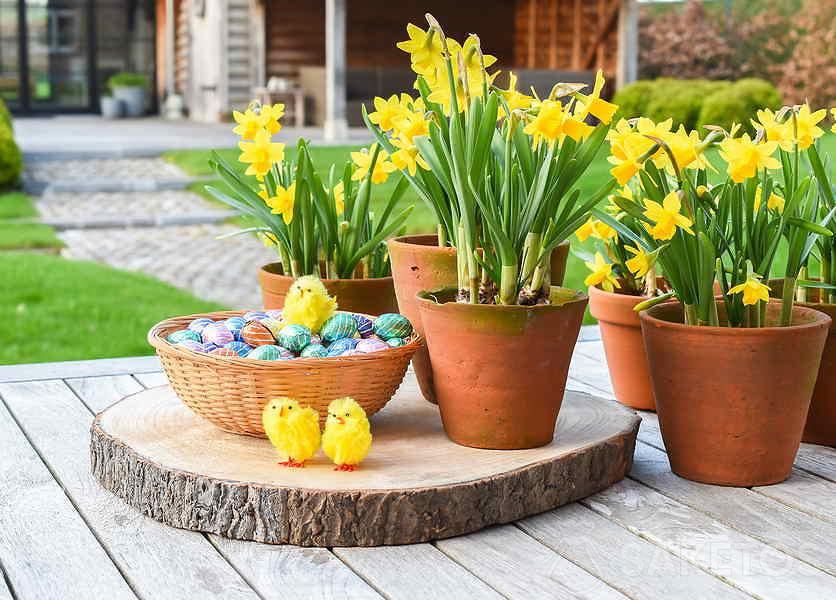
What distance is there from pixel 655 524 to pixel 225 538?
64cm

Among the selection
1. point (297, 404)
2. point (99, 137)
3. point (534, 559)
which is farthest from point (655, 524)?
point (99, 137)

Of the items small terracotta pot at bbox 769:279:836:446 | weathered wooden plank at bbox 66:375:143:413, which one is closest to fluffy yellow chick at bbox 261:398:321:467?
weathered wooden plank at bbox 66:375:143:413

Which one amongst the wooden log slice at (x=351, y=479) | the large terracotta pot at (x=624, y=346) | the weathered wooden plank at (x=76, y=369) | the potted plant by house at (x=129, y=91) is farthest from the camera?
the potted plant by house at (x=129, y=91)

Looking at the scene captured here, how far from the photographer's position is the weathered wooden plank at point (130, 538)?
5.00 ft

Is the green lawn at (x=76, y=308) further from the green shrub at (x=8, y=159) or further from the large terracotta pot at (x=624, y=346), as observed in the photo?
the green shrub at (x=8, y=159)

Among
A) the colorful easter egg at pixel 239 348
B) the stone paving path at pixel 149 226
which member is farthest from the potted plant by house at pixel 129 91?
the colorful easter egg at pixel 239 348

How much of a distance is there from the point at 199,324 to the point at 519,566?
73 cm

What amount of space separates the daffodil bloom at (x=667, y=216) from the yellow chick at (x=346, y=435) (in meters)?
0.52

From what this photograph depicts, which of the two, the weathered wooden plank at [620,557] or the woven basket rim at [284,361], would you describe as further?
the woven basket rim at [284,361]

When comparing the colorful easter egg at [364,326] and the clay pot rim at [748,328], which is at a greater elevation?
the clay pot rim at [748,328]

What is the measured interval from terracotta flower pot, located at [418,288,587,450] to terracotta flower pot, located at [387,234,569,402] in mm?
187

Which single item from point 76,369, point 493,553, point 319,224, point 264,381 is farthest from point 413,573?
point 76,369

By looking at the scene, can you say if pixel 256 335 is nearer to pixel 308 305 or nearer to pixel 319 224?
pixel 308 305

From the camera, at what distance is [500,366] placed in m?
1.78
